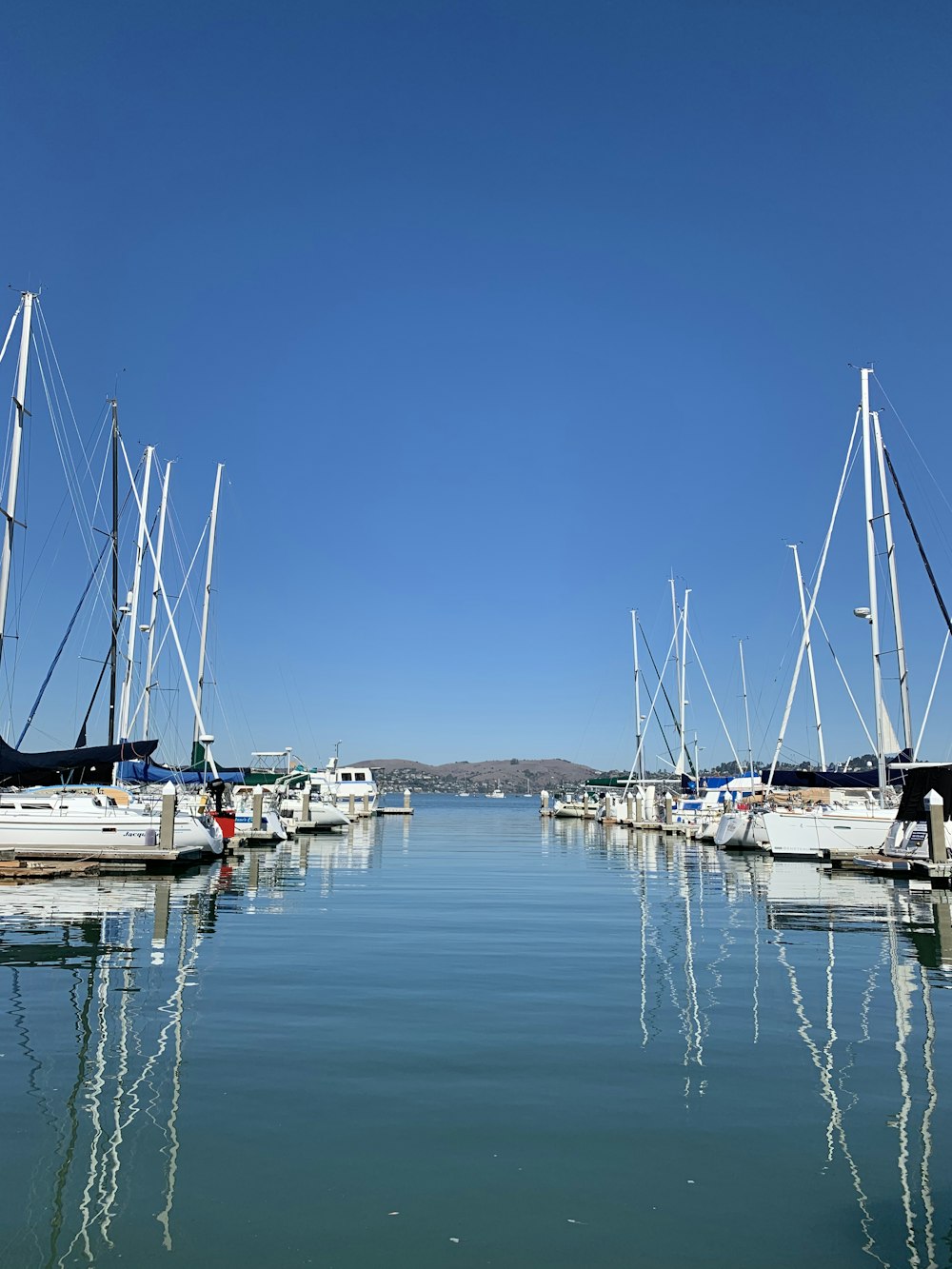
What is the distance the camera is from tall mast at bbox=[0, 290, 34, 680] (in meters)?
29.4

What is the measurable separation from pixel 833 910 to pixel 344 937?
39.0 ft

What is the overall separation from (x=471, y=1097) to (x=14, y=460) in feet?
89.4

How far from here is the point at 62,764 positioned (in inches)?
1182

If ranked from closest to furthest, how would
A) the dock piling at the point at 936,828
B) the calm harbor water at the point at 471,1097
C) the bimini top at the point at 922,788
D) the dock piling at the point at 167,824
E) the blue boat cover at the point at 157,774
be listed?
the calm harbor water at the point at 471,1097 < the dock piling at the point at 936,828 < the dock piling at the point at 167,824 < the bimini top at the point at 922,788 < the blue boat cover at the point at 157,774

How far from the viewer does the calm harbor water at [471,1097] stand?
610 cm

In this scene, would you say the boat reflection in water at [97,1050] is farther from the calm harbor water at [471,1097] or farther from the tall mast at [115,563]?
the tall mast at [115,563]

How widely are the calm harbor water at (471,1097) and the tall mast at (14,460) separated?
513 inches

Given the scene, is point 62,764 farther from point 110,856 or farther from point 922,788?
point 922,788

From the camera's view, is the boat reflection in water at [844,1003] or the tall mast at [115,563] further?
the tall mast at [115,563]

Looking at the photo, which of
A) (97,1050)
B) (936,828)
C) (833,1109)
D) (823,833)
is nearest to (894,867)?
(936,828)

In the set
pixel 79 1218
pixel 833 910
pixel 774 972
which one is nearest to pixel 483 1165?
pixel 79 1218

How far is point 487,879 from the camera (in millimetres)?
32031

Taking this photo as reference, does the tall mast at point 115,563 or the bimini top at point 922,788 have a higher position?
Answer: the tall mast at point 115,563

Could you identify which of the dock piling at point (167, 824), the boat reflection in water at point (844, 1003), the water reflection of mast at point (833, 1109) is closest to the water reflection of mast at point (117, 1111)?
the water reflection of mast at point (833, 1109)
